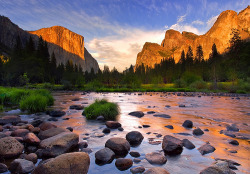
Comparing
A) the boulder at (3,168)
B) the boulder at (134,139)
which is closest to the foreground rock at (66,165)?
the boulder at (3,168)

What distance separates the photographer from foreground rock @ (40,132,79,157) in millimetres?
4293

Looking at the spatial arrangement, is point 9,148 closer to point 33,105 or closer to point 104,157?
point 104,157

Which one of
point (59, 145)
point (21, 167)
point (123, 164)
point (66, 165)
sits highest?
point (66, 165)

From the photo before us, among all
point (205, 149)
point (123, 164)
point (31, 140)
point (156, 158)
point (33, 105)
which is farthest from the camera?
point (33, 105)

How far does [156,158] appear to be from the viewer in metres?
4.15

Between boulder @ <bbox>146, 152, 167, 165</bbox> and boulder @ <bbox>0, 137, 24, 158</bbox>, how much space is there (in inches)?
143

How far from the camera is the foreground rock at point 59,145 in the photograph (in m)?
4.29

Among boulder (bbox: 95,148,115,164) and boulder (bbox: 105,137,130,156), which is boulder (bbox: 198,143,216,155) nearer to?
boulder (bbox: 105,137,130,156)

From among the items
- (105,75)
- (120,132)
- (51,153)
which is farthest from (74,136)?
(105,75)

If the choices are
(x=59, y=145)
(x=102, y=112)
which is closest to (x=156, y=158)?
(x=59, y=145)

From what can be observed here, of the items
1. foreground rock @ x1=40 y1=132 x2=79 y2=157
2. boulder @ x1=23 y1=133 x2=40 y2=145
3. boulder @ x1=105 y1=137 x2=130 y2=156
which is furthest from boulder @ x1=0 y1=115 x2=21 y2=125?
boulder @ x1=105 y1=137 x2=130 y2=156

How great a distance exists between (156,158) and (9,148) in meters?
4.03

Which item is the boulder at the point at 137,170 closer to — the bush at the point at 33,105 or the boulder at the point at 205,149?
the boulder at the point at 205,149

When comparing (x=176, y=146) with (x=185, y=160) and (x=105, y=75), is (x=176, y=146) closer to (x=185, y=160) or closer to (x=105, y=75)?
(x=185, y=160)
